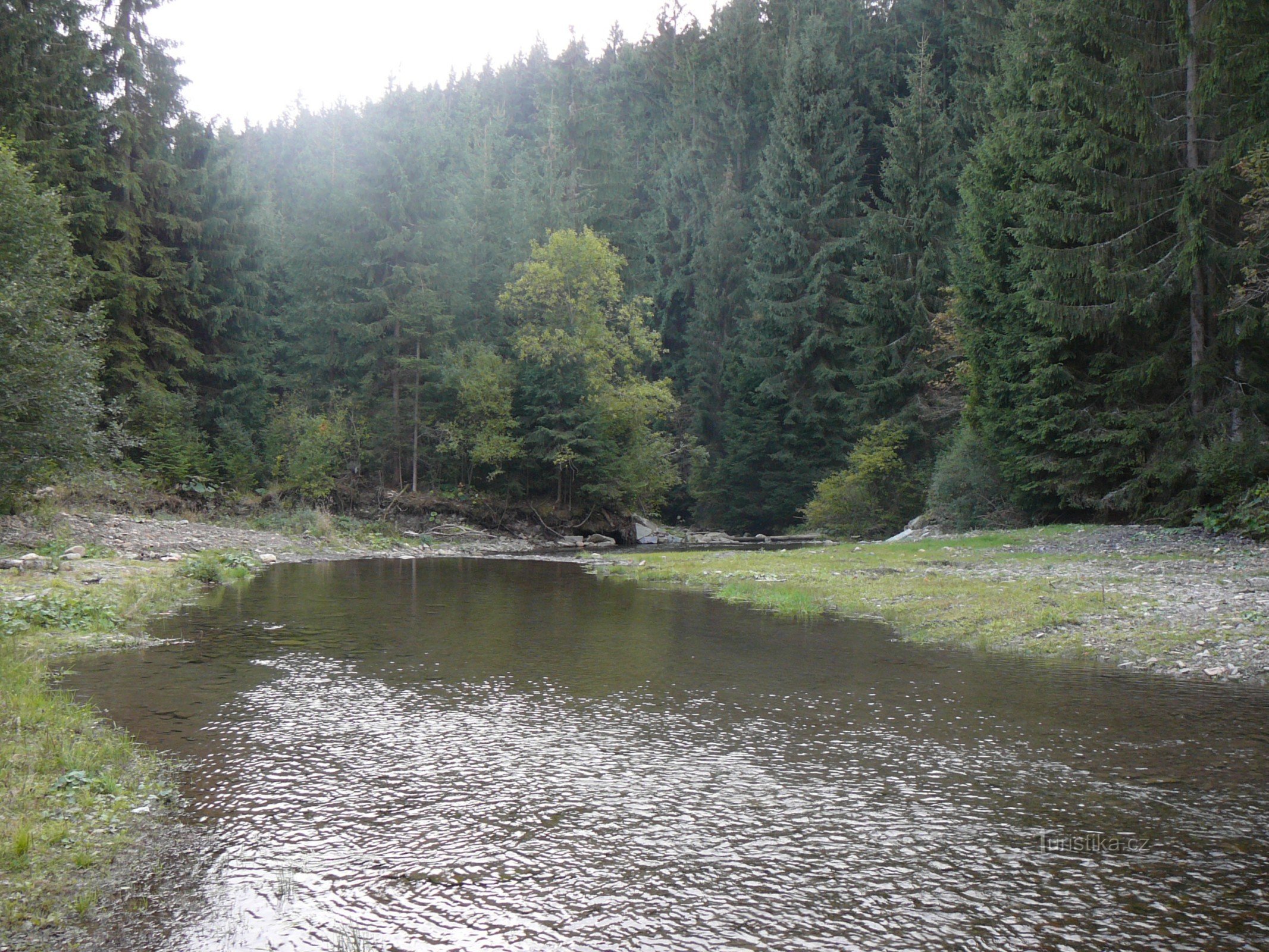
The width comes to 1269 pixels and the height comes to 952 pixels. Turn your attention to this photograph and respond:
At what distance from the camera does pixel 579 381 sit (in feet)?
146

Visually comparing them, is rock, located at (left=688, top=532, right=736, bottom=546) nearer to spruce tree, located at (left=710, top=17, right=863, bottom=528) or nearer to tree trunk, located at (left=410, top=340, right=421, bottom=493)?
spruce tree, located at (left=710, top=17, right=863, bottom=528)

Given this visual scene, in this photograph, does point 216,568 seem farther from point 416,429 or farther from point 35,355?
point 416,429

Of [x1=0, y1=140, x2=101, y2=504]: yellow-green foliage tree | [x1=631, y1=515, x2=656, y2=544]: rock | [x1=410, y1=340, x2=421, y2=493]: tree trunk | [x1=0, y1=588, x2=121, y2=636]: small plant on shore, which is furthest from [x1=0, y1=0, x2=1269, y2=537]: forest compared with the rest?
[x1=0, y1=588, x2=121, y2=636]: small plant on shore

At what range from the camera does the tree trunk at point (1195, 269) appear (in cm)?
2375

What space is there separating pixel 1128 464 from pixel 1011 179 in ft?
36.0

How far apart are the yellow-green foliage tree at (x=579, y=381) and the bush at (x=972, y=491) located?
17.4m

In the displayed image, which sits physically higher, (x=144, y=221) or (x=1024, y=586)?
(x=144, y=221)

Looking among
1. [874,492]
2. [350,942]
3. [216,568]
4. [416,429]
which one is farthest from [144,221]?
[350,942]

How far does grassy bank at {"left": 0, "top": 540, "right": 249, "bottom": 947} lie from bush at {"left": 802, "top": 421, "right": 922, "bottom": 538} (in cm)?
3483

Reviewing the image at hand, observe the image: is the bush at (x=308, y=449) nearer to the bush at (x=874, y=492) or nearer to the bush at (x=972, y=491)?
the bush at (x=874, y=492)

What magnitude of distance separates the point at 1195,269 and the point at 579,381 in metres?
27.9

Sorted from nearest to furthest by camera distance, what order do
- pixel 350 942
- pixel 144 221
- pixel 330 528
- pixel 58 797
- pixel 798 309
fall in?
pixel 350 942 → pixel 58 797 → pixel 330 528 → pixel 144 221 → pixel 798 309

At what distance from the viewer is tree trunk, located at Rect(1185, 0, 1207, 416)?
23750 millimetres

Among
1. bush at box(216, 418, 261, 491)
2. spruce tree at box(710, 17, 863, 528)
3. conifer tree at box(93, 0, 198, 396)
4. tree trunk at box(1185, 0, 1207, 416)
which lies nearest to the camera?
tree trunk at box(1185, 0, 1207, 416)
